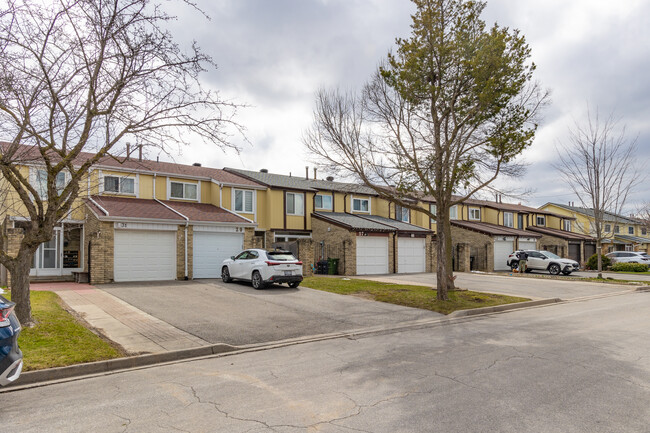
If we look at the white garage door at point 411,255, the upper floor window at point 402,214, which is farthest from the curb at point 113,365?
the upper floor window at point 402,214

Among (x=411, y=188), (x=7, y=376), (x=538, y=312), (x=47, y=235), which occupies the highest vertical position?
(x=411, y=188)

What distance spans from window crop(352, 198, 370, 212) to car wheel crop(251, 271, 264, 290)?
50.7ft

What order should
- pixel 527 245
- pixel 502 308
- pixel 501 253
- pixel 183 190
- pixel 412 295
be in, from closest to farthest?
pixel 502 308
pixel 412 295
pixel 183 190
pixel 501 253
pixel 527 245

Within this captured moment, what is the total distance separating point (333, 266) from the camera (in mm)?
25500

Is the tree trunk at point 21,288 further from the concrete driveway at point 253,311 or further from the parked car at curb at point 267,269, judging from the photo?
the parked car at curb at point 267,269

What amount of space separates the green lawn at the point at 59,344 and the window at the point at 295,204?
17955 millimetres

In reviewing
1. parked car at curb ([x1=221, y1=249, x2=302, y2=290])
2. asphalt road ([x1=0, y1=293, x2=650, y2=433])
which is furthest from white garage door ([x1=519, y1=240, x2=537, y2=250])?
asphalt road ([x1=0, y1=293, x2=650, y2=433])

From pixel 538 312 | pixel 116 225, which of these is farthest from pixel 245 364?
pixel 116 225

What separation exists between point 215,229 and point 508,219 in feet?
103

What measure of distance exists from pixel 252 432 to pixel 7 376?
2715 millimetres

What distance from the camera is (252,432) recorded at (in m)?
4.21

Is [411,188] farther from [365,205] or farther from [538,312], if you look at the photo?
[365,205]

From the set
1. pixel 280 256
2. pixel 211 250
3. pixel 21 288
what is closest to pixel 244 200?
pixel 211 250

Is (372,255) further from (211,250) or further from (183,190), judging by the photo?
(183,190)
